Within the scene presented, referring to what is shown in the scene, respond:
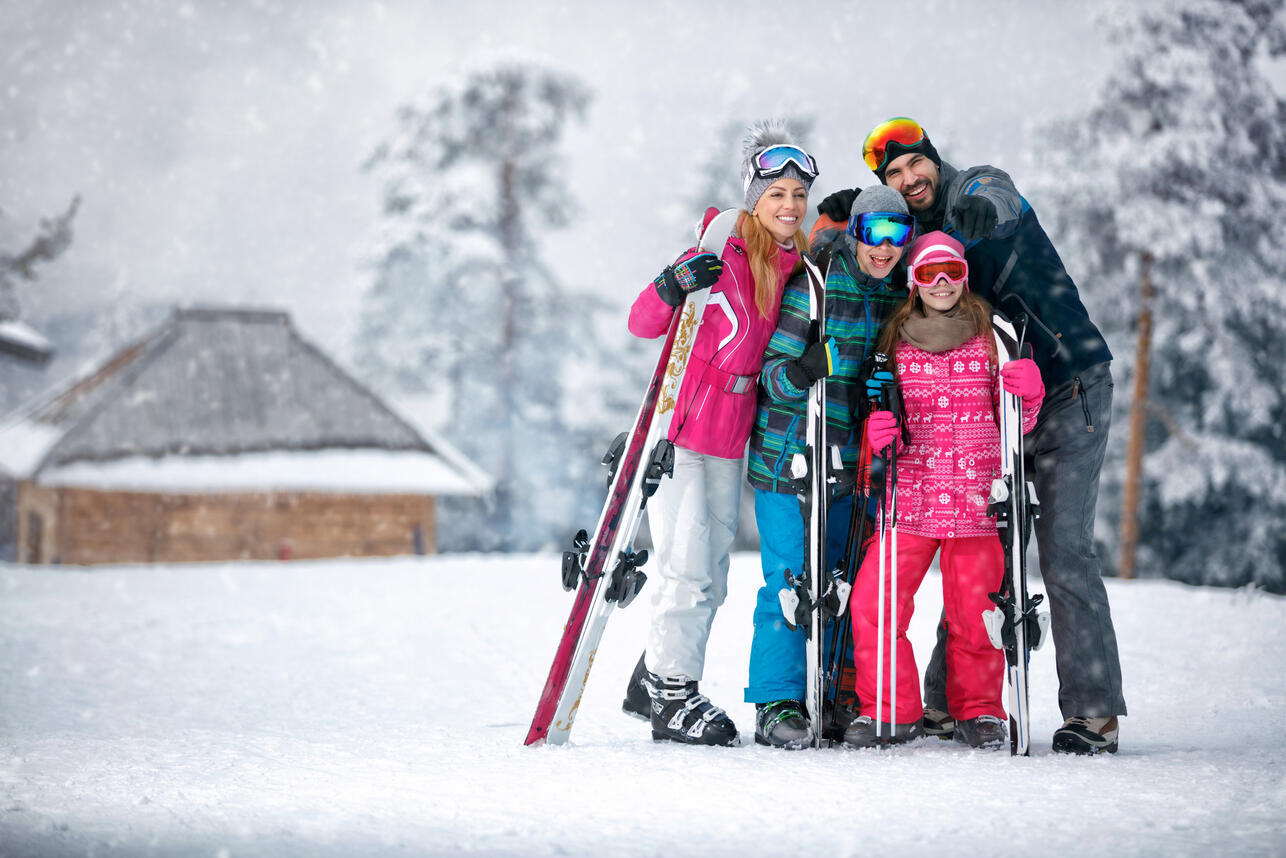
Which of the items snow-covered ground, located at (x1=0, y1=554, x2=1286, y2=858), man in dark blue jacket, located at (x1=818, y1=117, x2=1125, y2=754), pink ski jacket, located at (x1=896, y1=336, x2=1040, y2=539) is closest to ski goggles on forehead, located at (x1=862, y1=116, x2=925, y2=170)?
man in dark blue jacket, located at (x1=818, y1=117, x2=1125, y2=754)

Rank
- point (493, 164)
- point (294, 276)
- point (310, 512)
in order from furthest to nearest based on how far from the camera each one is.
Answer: point (294, 276)
point (493, 164)
point (310, 512)

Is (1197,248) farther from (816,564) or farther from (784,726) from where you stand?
(784,726)

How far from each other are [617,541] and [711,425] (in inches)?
17.8

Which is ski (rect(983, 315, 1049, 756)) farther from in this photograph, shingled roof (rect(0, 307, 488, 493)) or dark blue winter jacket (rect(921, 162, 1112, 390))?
shingled roof (rect(0, 307, 488, 493))

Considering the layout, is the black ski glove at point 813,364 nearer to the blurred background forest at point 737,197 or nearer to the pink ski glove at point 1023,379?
the pink ski glove at point 1023,379

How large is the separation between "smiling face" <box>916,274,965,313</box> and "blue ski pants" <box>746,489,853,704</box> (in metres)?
0.64

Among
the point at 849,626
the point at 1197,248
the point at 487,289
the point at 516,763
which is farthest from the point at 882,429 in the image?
the point at 487,289

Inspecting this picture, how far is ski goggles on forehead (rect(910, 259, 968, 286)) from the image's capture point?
290cm

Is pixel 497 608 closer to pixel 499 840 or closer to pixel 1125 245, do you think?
pixel 499 840

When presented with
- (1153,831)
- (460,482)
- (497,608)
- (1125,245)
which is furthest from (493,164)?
(1153,831)

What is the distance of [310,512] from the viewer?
16578 millimetres

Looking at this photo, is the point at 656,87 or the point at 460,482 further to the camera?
the point at 656,87

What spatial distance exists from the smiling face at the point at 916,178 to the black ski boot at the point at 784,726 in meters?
1.58

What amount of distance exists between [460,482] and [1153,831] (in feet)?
50.3
